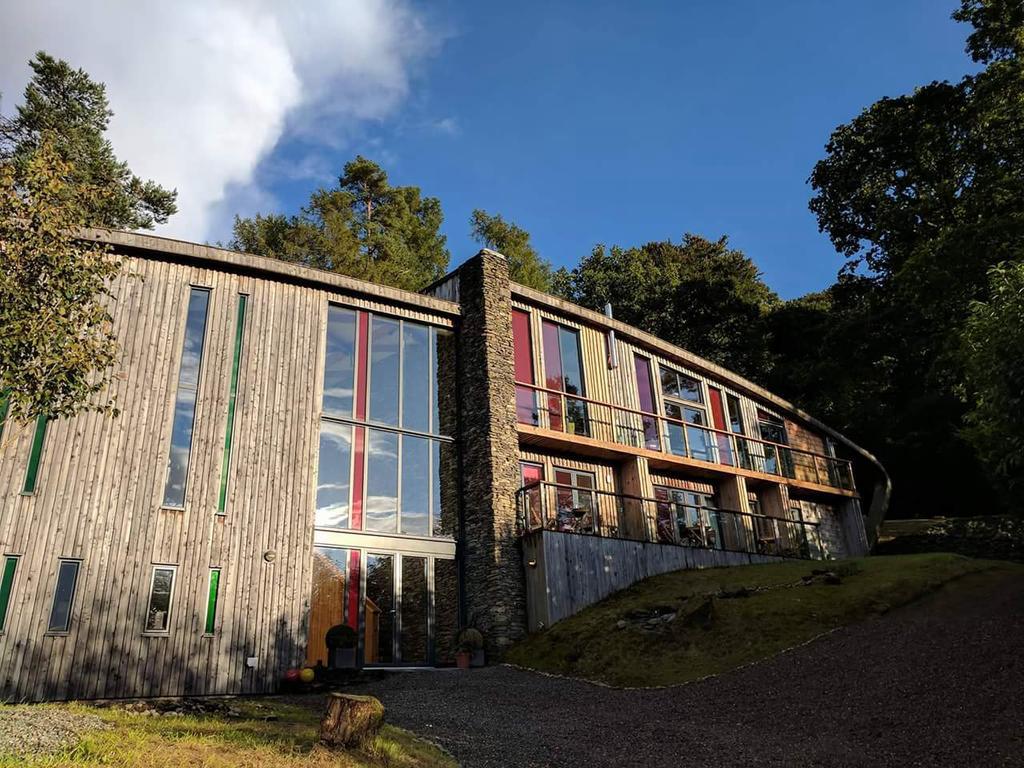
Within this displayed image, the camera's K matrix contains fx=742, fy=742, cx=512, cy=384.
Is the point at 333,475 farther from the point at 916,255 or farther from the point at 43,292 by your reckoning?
the point at 916,255

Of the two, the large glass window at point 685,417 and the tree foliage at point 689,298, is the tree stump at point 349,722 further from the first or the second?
the tree foliage at point 689,298

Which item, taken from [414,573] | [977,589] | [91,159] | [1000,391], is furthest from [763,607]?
[91,159]

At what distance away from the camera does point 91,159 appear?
29.9 m

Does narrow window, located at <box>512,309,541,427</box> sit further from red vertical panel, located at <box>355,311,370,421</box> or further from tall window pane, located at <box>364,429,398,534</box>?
red vertical panel, located at <box>355,311,370,421</box>

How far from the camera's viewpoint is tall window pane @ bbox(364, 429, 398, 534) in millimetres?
15992

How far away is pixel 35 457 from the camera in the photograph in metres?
12.6

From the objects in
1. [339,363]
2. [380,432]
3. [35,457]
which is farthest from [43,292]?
[380,432]

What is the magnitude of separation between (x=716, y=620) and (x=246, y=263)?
12.0m

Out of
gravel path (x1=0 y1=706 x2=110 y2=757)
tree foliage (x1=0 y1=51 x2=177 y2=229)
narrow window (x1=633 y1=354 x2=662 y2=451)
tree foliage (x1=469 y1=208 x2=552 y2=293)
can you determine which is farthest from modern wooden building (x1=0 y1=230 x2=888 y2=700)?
tree foliage (x1=469 y1=208 x2=552 y2=293)

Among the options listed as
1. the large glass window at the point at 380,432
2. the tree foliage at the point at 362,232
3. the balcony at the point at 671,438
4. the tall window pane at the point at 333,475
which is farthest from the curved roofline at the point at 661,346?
the tree foliage at the point at 362,232

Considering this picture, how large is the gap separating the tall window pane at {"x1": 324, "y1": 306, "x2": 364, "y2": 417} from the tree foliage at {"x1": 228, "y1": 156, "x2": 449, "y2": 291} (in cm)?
1742

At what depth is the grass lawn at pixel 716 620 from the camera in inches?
504

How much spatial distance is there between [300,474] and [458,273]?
7360 mm

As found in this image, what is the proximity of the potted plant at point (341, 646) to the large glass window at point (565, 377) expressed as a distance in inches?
292
